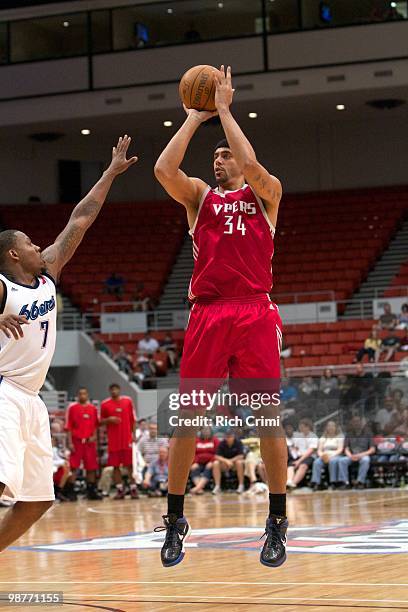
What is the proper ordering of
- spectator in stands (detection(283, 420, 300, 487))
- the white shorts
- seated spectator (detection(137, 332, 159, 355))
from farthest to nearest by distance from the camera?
seated spectator (detection(137, 332, 159, 355)) < spectator in stands (detection(283, 420, 300, 487)) < the white shorts

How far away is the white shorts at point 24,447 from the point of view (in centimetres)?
539

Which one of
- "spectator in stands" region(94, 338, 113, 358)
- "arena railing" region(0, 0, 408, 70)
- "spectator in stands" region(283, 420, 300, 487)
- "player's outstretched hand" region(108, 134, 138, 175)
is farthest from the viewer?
"arena railing" region(0, 0, 408, 70)

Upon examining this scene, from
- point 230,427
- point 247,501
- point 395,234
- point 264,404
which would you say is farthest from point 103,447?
point 264,404

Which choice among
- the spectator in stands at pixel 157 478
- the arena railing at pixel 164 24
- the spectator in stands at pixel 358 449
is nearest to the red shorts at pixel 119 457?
the spectator in stands at pixel 157 478

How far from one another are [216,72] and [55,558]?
14.2 ft

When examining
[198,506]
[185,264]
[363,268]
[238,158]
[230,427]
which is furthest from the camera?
[185,264]

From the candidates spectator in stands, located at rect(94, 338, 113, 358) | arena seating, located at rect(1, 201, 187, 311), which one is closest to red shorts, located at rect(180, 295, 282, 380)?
spectator in stands, located at rect(94, 338, 113, 358)

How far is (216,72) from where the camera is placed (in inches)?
248

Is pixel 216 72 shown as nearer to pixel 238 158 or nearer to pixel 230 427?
pixel 238 158

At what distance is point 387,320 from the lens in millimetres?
21062

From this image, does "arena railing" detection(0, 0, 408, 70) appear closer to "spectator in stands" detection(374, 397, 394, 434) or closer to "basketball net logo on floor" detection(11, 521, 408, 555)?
"spectator in stands" detection(374, 397, 394, 434)

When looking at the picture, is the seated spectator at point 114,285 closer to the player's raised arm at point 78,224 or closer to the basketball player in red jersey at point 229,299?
the player's raised arm at point 78,224

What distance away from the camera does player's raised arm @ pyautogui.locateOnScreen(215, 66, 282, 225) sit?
6.09 meters

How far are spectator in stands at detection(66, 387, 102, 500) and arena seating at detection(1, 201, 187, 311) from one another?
843 centimetres
